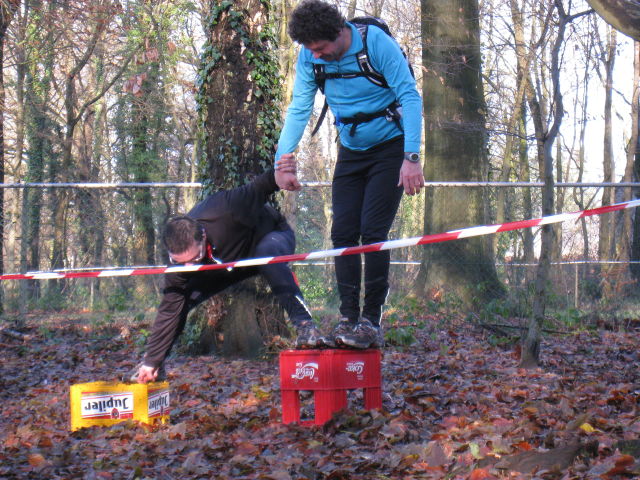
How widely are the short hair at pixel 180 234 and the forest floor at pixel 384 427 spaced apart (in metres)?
1.16

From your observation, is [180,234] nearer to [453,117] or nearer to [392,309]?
[392,309]

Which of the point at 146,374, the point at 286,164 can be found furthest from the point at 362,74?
the point at 146,374

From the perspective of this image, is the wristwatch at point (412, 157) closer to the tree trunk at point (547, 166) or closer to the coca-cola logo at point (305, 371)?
the coca-cola logo at point (305, 371)

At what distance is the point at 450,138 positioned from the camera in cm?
1138

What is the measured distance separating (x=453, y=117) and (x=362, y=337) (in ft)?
24.9

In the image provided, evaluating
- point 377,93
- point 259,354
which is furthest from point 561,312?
point 377,93

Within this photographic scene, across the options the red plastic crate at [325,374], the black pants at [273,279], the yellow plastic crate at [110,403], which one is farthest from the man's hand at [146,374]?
the red plastic crate at [325,374]

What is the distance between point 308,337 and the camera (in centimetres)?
455

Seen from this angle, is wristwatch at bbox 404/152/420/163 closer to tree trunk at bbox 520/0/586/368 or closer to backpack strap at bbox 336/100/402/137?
backpack strap at bbox 336/100/402/137

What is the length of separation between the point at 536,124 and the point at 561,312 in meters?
3.95

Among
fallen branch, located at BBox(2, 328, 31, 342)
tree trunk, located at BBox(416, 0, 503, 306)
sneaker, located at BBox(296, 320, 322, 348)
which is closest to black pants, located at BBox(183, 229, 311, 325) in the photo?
sneaker, located at BBox(296, 320, 322, 348)

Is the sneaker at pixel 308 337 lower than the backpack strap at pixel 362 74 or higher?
lower

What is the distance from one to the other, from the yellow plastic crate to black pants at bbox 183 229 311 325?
75 cm

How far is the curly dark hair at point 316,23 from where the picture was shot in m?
4.43
